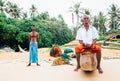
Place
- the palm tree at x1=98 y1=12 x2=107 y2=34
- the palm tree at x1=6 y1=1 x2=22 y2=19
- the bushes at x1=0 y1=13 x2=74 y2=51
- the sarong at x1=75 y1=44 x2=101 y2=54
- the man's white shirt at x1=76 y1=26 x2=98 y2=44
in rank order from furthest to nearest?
the palm tree at x1=98 y1=12 x2=107 y2=34, the palm tree at x1=6 y1=1 x2=22 y2=19, the bushes at x1=0 y1=13 x2=74 y2=51, the man's white shirt at x1=76 y1=26 x2=98 y2=44, the sarong at x1=75 y1=44 x2=101 y2=54

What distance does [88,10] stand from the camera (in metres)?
53.6

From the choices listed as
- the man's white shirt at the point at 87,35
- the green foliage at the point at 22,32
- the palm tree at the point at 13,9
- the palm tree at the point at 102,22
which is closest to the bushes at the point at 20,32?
the green foliage at the point at 22,32

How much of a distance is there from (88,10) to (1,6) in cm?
1618

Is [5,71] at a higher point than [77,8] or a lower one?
lower

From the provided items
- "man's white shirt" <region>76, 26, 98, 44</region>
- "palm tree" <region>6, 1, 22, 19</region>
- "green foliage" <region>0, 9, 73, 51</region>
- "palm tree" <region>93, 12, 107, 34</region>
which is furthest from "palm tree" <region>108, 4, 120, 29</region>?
"man's white shirt" <region>76, 26, 98, 44</region>

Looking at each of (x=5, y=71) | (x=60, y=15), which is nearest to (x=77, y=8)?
(x=60, y=15)

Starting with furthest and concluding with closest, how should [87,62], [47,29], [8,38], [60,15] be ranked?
[60,15] < [47,29] < [8,38] < [87,62]

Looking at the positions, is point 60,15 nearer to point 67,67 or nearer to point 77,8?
point 77,8

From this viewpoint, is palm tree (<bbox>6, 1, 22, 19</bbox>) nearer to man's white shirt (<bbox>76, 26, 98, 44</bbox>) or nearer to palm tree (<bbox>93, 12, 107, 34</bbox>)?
palm tree (<bbox>93, 12, 107, 34</bbox>)

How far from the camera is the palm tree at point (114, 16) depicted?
5041 cm

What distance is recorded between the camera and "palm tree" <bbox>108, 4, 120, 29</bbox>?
50.4 meters

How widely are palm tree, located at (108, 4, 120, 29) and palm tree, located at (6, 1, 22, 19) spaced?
50.0 ft

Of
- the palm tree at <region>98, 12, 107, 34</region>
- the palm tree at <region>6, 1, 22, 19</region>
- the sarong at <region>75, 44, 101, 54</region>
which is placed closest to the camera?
the sarong at <region>75, 44, 101, 54</region>

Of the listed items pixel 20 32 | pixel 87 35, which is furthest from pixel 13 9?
pixel 87 35
